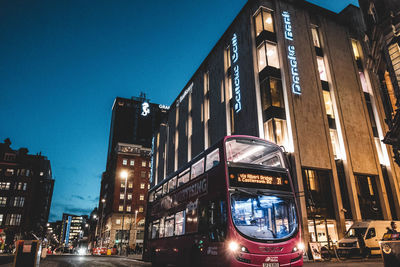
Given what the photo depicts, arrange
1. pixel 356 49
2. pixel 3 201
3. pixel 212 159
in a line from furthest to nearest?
1. pixel 3 201
2. pixel 356 49
3. pixel 212 159

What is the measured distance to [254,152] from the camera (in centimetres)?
1052

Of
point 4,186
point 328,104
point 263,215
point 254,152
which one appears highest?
point 328,104

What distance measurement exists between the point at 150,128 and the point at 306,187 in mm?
87883

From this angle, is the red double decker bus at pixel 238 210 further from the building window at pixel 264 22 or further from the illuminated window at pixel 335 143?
the building window at pixel 264 22

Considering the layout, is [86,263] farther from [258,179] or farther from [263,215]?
[258,179]

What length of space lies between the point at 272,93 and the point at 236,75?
533cm

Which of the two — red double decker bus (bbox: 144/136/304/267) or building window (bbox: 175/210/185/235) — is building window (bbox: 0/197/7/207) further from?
building window (bbox: 175/210/185/235)

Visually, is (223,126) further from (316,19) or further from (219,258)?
(219,258)

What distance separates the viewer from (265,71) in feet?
82.6

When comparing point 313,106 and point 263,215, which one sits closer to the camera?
point 263,215

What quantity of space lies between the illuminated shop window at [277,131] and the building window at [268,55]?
5.68 m

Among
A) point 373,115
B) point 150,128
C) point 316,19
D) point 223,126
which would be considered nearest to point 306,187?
point 223,126

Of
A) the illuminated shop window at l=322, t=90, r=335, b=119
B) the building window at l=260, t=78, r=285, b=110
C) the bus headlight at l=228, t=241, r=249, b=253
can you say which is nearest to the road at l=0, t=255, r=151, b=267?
the bus headlight at l=228, t=241, r=249, b=253

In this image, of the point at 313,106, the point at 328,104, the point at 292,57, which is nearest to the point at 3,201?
the point at 292,57
